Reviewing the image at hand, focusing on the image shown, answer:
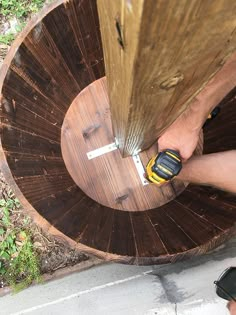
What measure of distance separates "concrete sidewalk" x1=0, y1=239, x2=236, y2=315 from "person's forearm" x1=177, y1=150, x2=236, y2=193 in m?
0.31

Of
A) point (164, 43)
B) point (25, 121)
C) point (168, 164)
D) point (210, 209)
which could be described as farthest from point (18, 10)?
point (164, 43)

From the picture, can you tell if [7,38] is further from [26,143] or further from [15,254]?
[15,254]

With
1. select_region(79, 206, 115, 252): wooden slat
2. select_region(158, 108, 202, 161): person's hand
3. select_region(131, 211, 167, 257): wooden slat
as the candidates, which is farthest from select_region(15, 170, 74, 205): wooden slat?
select_region(158, 108, 202, 161): person's hand

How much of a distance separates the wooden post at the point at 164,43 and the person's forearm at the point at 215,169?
1.87 ft

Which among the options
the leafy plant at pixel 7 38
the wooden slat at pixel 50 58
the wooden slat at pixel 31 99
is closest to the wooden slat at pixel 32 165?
the wooden slat at pixel 31 99

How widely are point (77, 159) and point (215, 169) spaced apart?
0.49 metres

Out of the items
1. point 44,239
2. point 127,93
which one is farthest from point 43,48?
point 127,93

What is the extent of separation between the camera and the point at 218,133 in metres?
1.45

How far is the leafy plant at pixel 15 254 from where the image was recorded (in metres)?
1.49

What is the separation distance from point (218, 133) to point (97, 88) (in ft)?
1.48

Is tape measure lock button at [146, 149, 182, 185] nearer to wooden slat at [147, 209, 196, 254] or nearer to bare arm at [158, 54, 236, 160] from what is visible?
bare arm at [158, 54, 236, 160]

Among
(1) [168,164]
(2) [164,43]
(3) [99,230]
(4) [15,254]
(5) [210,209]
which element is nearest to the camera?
(2) [164,43]

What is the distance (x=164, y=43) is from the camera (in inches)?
14.2

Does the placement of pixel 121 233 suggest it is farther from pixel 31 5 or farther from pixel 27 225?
pixel 31 5
